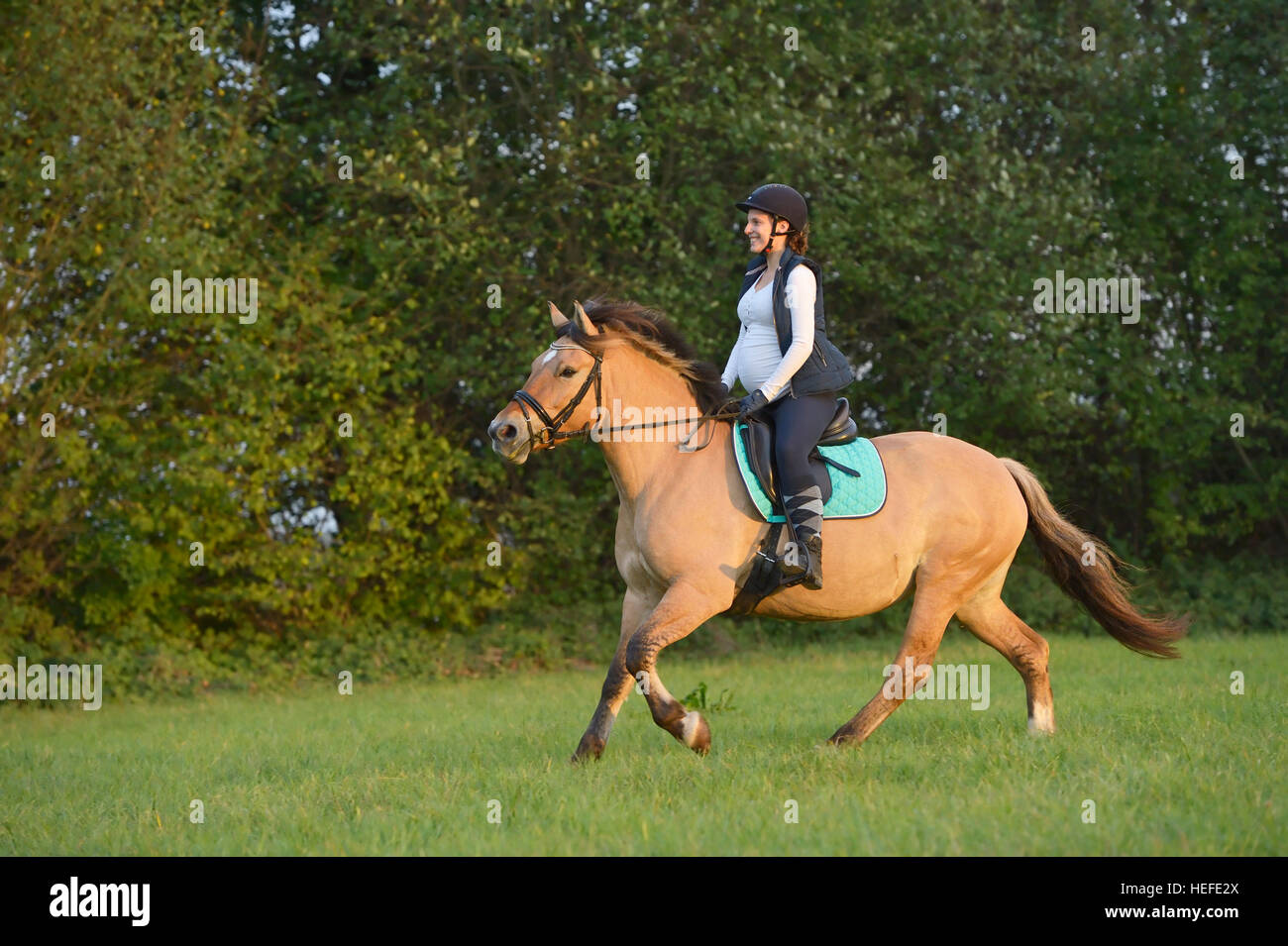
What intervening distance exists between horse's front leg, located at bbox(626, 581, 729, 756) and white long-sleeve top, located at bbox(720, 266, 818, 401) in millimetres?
1143

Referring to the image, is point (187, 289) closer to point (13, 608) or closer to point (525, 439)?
point (13, 608)

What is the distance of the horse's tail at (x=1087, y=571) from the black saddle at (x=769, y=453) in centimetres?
145

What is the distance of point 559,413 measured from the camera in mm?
6578

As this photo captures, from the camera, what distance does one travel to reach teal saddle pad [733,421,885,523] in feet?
22.1

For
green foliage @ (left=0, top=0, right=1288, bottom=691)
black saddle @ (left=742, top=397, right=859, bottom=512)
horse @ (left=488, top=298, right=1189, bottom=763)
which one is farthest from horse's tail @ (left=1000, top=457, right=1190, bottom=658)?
green foliage @ (left=0, top=0, right=1288, bottom=691)

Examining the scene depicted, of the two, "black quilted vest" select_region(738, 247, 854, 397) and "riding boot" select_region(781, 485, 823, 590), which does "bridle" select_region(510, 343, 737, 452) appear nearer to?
"black quilted vest" select_region(738, 247, 854, 397)

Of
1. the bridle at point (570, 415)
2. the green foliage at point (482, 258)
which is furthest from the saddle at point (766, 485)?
the green foliage at point (482, 258)

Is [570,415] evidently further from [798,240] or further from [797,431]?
[798,240]

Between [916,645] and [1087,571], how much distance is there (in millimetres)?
1409

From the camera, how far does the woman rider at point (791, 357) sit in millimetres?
6633

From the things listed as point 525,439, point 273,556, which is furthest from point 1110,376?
point 525,439

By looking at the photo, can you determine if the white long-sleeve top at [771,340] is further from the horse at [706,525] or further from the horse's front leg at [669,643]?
the horse's front leg at [669,643]

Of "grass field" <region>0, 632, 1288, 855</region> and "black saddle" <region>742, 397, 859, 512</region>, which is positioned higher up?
"black saddle" <region>742, 397, 859, 512</region>

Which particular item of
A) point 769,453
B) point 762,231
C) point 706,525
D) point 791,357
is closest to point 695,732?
point 706,525
